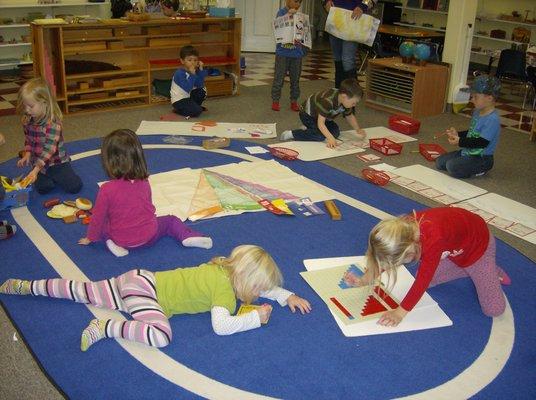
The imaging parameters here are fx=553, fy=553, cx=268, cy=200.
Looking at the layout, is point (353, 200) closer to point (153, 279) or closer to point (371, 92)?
point (153, 279)

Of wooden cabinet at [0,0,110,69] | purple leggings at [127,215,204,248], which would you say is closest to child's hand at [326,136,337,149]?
purple leggings at [127,215,204,248]

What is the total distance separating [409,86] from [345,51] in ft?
2.49

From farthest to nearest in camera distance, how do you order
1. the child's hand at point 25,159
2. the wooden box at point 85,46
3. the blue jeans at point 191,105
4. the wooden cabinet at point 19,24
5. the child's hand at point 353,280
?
the wooden cabinet at point 19,24, the blue jeans at point 191,105, the wooden box at point 85,46, the child's hand at point 25,159, the child's hand at point 353,280

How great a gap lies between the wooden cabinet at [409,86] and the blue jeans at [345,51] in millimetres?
406

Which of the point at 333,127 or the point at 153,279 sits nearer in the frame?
the point at 153,279

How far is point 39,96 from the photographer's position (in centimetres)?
333

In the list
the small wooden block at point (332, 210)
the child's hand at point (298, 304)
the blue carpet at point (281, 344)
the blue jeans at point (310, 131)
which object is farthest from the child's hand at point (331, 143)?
the child's hand at point (298, 304)

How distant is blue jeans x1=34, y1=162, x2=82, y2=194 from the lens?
3.51m

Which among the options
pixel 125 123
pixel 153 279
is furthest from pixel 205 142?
pixel 153 279

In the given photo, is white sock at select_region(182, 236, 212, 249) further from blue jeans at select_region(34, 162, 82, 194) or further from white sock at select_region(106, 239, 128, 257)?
blue jeans at select_region(34, 162, 82, 194)

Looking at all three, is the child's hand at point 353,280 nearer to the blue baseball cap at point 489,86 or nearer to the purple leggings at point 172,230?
the purple leggings at point 172,230

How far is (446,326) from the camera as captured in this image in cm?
240

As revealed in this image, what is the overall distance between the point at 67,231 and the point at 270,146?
6.28 feet

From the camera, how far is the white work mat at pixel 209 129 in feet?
15.9
